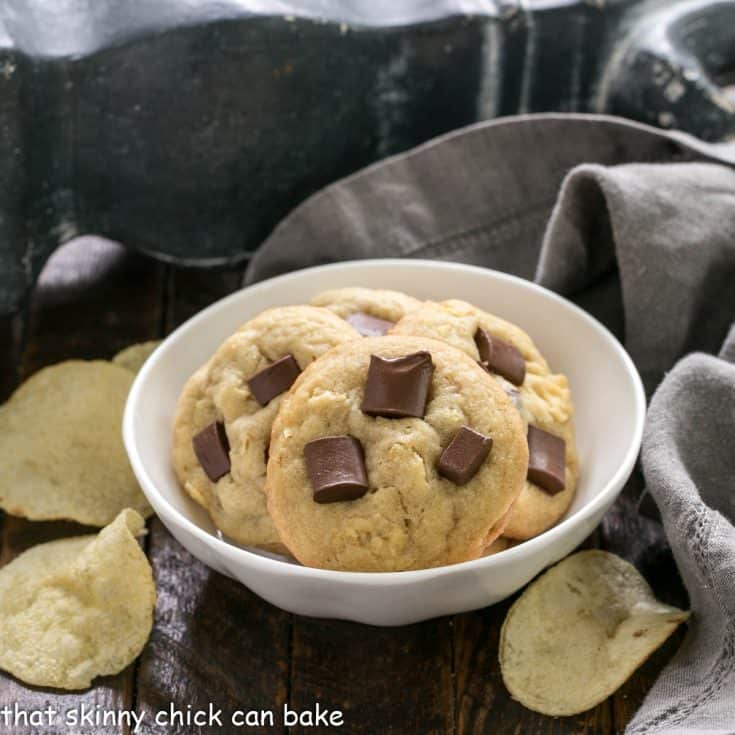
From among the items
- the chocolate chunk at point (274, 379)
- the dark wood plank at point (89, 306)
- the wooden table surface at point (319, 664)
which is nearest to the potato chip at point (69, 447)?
the wooden table surface at point (319, 664)

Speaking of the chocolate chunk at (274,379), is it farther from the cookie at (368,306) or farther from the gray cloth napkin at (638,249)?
the gray cloth napkin at (638,249)

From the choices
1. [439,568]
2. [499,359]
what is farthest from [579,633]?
[499,359]

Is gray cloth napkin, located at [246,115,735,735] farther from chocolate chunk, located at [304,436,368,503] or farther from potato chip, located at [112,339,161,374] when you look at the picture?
chocolate chunk, located at [304,436,368,503]

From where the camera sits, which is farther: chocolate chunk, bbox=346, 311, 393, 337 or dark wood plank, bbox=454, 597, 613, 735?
chocolate chunk, bbox=346, 311, 393, 337

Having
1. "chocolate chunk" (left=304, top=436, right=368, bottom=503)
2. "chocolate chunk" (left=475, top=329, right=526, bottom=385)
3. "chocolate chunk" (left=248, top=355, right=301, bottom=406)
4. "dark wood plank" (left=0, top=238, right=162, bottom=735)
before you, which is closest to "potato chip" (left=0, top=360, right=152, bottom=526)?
"dark wood plank" (left=0, top=238, right=162, bottom=735)

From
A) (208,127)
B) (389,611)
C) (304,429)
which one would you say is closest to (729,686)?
(389,611)

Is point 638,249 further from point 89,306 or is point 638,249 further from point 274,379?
point 89,306
